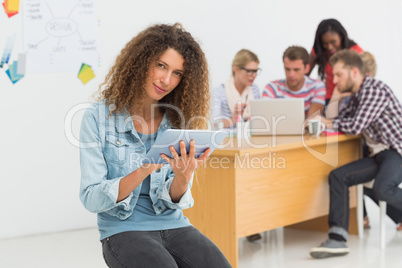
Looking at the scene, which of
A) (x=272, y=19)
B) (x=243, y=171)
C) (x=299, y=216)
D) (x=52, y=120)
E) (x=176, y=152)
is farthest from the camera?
(x=272, y=19)

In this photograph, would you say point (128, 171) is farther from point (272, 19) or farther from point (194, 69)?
point (272, 19)

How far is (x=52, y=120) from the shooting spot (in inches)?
157

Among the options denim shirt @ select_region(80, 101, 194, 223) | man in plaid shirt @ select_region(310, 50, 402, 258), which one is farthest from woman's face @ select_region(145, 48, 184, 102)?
man in plaid shirt @ select_region(310, 50, 402, 258)

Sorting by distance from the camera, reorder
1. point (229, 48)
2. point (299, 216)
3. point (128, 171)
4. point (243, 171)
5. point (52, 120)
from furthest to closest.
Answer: point (229, 48), point (52, 120), point (299, 216), point (243, 171), point (128, 171)

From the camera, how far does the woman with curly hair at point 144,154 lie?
5.70 feet

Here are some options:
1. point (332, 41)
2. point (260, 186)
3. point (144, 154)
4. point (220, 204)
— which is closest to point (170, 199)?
point (144, 154)

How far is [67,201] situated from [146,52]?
2425mm

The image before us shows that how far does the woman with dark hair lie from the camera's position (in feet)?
14.1

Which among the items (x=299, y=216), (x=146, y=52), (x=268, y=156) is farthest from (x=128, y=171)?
(x=299, y=216)

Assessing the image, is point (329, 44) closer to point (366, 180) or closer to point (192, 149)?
point (366, 180)

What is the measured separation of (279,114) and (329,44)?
105 centimetres

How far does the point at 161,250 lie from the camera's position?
1.71 metres

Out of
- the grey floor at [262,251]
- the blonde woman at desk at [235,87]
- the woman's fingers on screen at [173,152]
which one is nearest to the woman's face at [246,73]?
the blonde woman at desk at [235,87]

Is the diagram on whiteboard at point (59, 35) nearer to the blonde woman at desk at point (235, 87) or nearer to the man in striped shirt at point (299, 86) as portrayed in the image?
the blonde woman at desk at point (235, 87)
